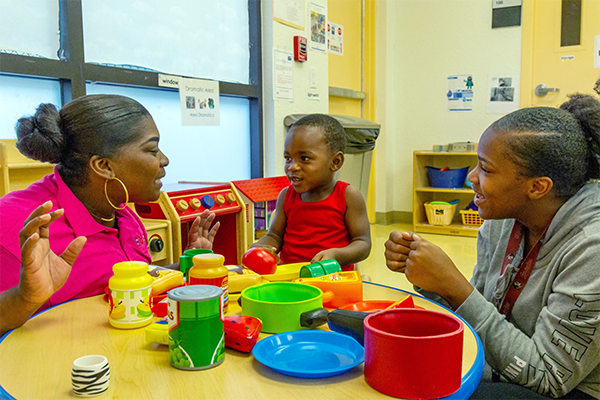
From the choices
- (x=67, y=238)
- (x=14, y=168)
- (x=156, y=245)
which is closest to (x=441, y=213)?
(x=156, y=245)

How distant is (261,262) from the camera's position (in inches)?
46.7

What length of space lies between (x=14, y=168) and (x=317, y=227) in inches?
45.7

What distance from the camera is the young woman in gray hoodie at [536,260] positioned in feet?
2.98

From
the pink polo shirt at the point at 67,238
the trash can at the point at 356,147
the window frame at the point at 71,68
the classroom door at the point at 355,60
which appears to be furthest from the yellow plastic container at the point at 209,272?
the classroom door at the point at 355,60

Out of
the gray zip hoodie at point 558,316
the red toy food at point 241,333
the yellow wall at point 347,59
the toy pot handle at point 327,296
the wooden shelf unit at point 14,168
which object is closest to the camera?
the red toy food at point 241,333

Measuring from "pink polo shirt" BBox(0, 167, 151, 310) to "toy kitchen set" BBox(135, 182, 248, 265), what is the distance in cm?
81

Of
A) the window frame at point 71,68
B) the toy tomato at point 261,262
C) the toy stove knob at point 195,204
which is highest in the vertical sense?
the window frame at point 71,68

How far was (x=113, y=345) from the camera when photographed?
850 millimetres

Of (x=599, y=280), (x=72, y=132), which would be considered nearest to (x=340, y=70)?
(x=72, y=132)

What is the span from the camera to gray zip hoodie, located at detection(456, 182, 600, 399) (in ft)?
2.93

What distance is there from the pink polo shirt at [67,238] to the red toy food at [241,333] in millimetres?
523

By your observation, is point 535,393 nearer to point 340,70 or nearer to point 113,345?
point 113,345

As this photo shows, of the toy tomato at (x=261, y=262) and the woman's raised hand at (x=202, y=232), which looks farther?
the woman's raised hand at (x=202, y=232)

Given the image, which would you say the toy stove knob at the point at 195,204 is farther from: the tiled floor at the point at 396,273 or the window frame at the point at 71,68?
the tiled floor at the point at 396,273
